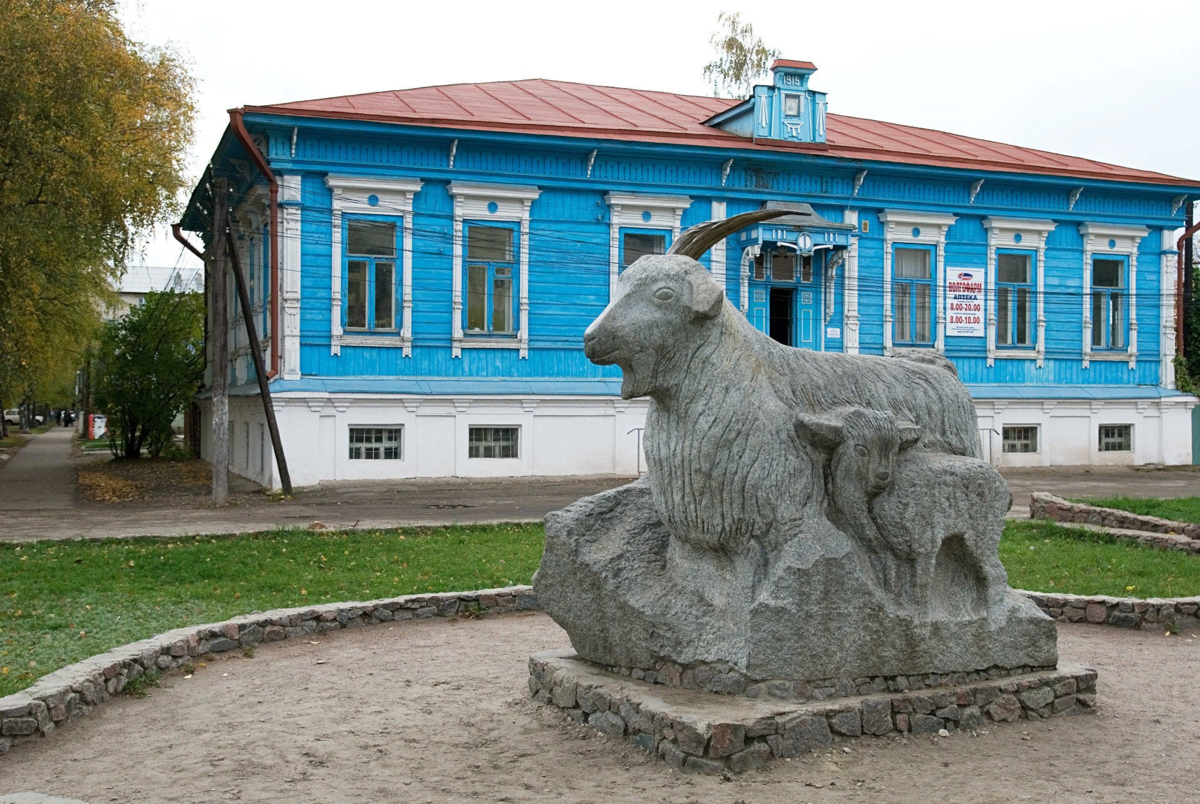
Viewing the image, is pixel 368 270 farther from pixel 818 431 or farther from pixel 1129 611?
pixel 818 431

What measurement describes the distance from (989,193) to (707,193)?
261 inches

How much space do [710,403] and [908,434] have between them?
44.2 inches

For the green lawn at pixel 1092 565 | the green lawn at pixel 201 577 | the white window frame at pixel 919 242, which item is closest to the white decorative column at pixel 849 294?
the white window frame at pixel 919 242

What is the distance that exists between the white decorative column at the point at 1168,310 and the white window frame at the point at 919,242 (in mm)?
5637

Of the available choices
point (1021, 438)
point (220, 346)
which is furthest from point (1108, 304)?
point (220, 346)

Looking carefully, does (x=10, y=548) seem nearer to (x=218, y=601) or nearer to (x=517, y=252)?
(x=218, y=601)

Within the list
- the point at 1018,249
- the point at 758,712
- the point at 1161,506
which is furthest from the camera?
the point at 1018,249

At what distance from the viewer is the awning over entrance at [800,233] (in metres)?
22.9

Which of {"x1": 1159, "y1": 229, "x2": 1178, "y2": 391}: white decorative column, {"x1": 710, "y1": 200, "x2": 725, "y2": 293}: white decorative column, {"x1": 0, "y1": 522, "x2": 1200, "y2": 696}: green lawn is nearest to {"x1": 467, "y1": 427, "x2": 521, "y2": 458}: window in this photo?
{"x1": 710, "y1": 200, "x2": 725, "y2": 293}: white decorative column

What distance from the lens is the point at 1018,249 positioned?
25734mm

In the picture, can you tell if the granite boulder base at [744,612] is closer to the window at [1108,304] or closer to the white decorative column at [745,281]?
the white decorative column at [745,281]

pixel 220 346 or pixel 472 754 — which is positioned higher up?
pixel 220 346

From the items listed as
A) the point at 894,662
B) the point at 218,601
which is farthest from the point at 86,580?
the point at 894,662

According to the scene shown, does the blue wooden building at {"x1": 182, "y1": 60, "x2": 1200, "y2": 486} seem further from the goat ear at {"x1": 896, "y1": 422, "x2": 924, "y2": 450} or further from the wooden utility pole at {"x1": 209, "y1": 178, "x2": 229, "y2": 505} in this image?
the goat ear at {"x1": 896, "y1": 422, "x2": 924, "y2": 450}
